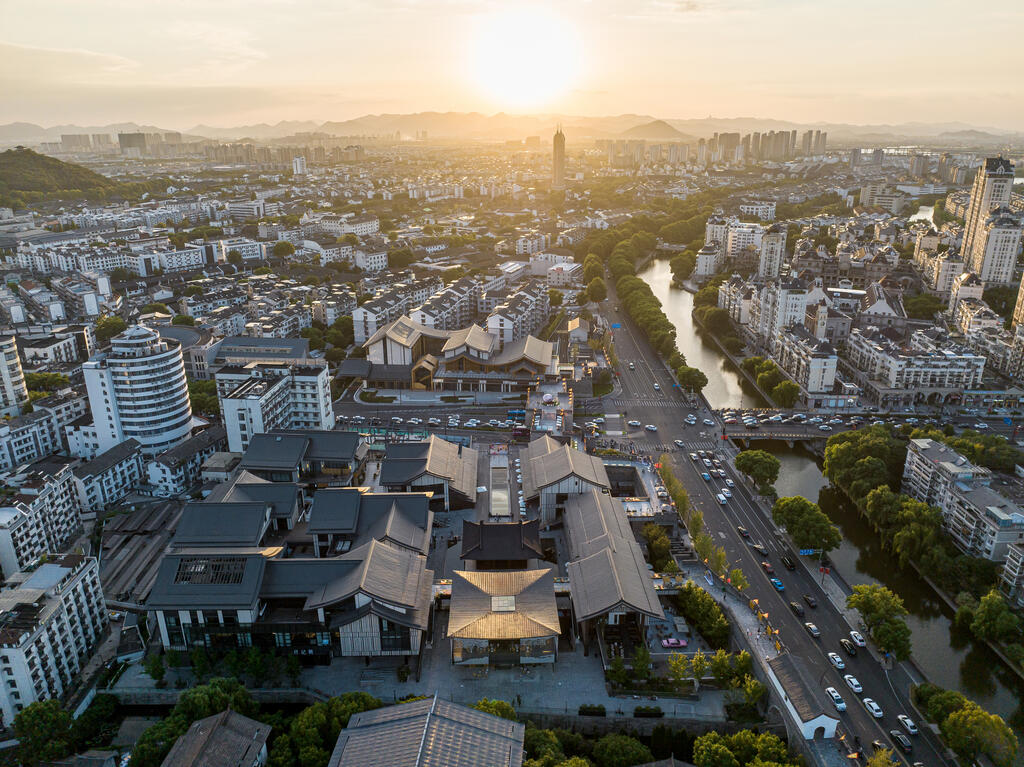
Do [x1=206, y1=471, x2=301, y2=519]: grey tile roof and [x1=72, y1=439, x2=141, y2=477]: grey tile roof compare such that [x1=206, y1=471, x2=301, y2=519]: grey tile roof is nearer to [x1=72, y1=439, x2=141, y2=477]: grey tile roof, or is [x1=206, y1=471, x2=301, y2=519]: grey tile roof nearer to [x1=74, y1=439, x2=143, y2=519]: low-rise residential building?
[x1=74, y1=439, x2=143, y2=519]: low-rise residential building

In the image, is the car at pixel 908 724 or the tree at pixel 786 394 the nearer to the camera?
the car at pixel 908 724

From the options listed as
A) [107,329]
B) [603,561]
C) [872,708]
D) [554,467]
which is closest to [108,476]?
[554,467]

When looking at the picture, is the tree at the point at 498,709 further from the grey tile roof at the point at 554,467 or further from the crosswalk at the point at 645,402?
the crosswalk at the point at 645,402

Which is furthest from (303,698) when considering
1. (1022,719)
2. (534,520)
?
(1022,719)

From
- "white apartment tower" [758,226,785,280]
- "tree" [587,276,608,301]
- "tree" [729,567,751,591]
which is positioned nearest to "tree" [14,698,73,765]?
"tree" [729,567,751,591]

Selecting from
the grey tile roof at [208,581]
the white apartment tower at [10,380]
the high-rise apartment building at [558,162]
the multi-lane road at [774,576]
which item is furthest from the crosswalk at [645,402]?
the high-rise apartment building at [558,162]

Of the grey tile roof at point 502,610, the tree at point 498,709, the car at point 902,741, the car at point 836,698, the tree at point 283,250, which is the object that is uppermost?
the tree at point 283,250

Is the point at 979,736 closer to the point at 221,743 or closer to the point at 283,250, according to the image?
the point at 221,743

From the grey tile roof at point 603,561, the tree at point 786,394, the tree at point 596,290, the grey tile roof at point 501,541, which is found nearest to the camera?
the grey tile roof at point 603,561
